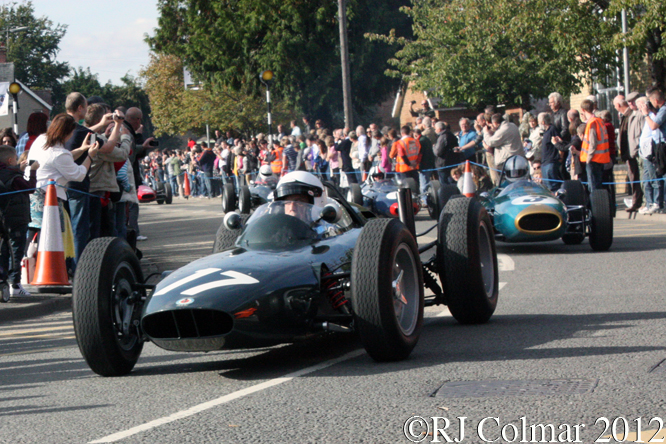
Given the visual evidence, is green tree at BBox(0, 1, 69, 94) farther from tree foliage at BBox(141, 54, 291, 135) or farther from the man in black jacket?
the man in black jacket

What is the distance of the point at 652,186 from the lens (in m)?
18.1

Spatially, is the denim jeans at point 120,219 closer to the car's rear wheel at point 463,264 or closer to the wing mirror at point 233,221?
the wing mirror at point 233,221

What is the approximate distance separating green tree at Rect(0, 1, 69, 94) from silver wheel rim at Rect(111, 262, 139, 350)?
9971cm

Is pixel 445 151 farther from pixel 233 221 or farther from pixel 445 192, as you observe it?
pixel 233 221

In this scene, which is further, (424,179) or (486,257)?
(424,179)

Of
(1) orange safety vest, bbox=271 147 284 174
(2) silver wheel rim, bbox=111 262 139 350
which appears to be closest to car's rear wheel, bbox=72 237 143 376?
(2) silver wheel rim, bbox=111 262 139 350

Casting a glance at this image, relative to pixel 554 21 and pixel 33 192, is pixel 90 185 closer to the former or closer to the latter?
pixel 33 192

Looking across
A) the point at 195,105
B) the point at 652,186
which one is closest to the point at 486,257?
the point at 652,186

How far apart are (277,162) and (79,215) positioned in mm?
17521

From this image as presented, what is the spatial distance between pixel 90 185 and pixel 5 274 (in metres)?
1.35

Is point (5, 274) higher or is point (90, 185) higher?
point (90, 185)

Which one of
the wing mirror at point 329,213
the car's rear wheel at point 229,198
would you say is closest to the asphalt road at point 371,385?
the wing mirror at point 329,213

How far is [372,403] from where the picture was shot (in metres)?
5.64

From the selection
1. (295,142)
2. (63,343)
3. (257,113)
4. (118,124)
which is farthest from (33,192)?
(257,113)
